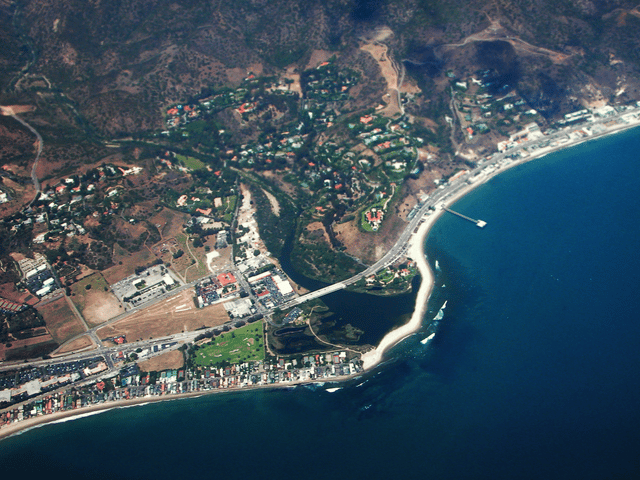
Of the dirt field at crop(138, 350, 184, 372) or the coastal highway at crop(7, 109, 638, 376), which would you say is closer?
the dirt field at crop(138, 350, 184, 372)

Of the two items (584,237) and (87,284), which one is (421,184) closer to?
(584,237)

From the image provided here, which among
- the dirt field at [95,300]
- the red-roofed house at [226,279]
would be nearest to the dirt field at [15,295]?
the dirt field at [95,300]

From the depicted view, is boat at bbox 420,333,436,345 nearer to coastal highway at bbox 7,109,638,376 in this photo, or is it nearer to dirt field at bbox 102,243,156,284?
coastal highway at bbox 7,109,638,376

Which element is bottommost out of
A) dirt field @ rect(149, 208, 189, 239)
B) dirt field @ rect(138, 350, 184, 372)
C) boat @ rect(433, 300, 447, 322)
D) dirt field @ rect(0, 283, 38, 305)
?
dirt field @ rect(138, 350, 184, 372)

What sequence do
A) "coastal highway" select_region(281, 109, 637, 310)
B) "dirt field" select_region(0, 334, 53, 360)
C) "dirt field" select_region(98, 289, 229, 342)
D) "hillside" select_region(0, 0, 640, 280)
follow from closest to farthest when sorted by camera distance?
1. "dirt field" select_region(0, 334, 53, 360)
2. "dirt field" select_region(98, 289, 229, 342)
3. "coastal highway" select_region(281, 109, 637, 310)
4. "hillside" select_region(0, 0, 640, 280)

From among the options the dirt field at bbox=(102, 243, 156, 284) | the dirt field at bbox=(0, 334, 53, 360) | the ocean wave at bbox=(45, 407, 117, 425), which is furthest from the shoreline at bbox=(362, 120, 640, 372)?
the dirt field at bbox=(0, 334, 53, 360)

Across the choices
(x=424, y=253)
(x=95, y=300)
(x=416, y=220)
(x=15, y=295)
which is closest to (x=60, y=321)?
(x=95, y=300)

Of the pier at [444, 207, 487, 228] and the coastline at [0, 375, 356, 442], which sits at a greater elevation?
the pier at [444, 207, 487, 228]

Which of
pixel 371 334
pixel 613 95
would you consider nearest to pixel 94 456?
pixel 371 334
